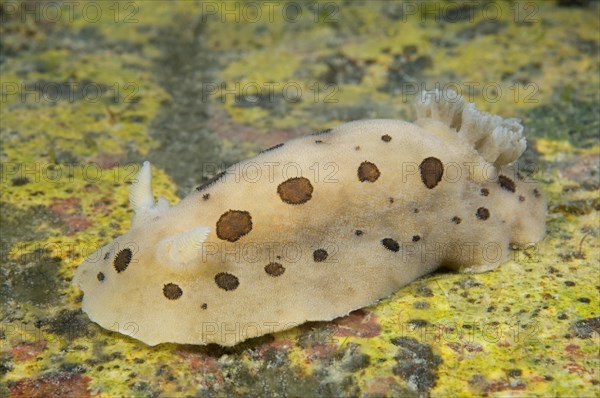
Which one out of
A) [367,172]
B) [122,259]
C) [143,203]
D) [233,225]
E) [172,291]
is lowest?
[172,291]

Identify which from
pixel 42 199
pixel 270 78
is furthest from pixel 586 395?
pixel 270 78

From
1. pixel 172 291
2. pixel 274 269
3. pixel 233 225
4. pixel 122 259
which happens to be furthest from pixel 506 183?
pixel 122 259

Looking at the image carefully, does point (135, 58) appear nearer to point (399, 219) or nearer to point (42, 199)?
point (42, 199)

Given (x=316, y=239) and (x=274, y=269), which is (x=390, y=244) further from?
(x=274, y=269)

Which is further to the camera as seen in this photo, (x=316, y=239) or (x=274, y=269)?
(x=316, y=239)

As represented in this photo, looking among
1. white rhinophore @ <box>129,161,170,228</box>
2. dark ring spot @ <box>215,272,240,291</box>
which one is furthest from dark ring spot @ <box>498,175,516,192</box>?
white rhinophore @ <box>129,161,170,228</box>

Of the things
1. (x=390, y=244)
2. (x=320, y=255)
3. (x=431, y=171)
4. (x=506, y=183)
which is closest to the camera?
(x=320, y=255)
